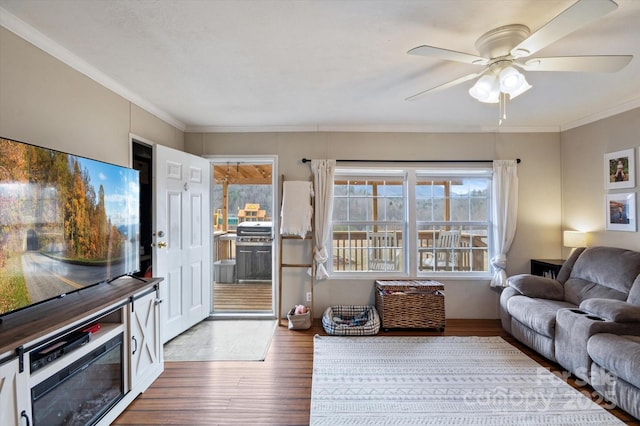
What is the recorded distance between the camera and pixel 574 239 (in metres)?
3.33

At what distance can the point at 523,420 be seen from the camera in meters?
1.91

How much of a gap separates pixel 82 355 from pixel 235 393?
41.1 inches

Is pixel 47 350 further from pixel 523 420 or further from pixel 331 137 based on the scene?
Answer: pixel 331 137

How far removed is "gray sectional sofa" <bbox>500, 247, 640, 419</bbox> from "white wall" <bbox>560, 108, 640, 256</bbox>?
11.8 inches

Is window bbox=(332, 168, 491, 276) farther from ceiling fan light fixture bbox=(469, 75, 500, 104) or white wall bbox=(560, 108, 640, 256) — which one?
ceiling fan light fixture bbox=(469, 75, 500, 104)

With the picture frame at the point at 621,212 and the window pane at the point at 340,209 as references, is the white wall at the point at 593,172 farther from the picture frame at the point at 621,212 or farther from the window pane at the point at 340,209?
the window pane at the point at 340,209

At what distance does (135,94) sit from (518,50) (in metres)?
2.95

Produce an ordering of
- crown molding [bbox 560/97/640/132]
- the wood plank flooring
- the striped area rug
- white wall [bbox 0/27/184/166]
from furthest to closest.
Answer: the wood plank flooring → crown molding [bbox 560/97/640/132] → the striped area rug → white wall [bbox 0/27/184/166]

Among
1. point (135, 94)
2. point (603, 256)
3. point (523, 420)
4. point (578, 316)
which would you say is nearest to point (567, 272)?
point (603, 256)

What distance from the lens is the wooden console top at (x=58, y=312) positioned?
4.29 feet

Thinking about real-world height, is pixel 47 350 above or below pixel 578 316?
above

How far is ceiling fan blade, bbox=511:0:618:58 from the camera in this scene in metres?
1.15

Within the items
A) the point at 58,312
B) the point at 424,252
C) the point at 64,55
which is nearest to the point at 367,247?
the point at 424,252

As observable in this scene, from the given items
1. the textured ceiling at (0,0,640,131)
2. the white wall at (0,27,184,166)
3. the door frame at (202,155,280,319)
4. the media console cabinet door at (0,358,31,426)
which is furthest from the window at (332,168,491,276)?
the media console cabinet door at (0,358,31,426)
